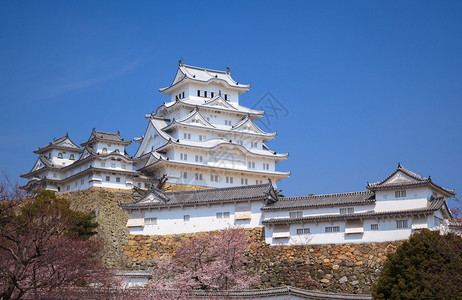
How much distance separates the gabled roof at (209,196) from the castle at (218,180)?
7cm

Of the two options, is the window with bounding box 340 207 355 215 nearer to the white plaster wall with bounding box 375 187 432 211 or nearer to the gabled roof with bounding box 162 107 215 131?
the white plaster wall with bounding box 375 187 432 211

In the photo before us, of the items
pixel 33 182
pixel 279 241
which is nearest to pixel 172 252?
pixel 279 241

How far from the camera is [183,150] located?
5078cm

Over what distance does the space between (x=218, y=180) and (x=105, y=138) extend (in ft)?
32.8

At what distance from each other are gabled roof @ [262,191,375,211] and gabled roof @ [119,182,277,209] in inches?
39.7

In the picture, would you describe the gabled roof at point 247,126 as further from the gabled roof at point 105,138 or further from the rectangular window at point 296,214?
the rectangular window at point 296,214

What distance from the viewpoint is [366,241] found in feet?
109

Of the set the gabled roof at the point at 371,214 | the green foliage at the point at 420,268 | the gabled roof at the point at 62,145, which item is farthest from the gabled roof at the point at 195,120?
the green foliage at the point at 420,268

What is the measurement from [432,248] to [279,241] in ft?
37.8

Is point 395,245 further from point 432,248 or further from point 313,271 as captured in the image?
point 432,248

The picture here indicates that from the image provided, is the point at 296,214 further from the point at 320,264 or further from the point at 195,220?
the point at 195,220

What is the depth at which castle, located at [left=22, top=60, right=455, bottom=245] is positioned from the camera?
3341cm

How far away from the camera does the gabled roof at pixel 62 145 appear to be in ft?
179

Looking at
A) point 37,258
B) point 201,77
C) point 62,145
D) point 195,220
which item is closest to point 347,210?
point 195,220
